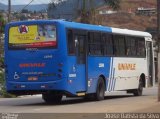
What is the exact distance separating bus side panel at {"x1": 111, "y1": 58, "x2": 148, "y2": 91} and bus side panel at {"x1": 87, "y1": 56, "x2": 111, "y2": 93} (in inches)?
38.5

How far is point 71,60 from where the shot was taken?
22.0 metres

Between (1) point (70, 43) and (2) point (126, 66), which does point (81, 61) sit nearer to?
(1) point (70, 43)

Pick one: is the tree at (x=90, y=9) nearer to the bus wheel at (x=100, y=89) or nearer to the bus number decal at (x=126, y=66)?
the bus number decal at (x=126, y=66)

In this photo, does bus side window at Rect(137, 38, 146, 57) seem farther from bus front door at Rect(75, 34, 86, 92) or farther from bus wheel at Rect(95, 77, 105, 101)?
bus front door at Rect(75, 34, 86, 92)

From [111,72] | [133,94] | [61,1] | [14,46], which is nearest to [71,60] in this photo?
[14,46]

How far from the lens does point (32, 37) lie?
2198 cm

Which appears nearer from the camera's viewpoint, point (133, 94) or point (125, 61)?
point (125, 61)

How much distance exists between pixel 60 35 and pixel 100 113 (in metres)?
5.24

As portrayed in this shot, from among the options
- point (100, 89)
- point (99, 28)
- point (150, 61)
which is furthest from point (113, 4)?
point (100, 89)

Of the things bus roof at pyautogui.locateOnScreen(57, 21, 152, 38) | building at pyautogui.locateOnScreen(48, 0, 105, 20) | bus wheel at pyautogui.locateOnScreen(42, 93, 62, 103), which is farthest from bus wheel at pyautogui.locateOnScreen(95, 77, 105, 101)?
building at pyautogui.locateOnScreen(48, 0, 105, 20)

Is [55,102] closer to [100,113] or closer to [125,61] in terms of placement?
[125,61]

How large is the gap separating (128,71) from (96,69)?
418 centimetres

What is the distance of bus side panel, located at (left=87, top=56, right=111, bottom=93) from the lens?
23.6 meters

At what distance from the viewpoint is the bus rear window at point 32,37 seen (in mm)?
21719
